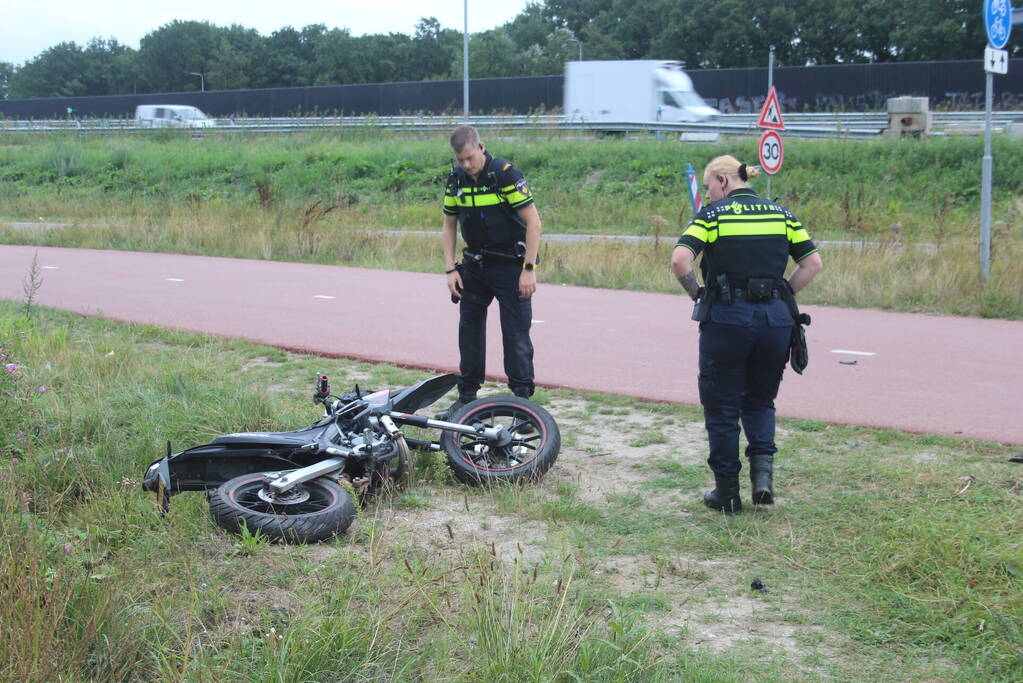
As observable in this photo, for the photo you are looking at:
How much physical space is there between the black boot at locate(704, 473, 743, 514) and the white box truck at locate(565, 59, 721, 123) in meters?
31.4

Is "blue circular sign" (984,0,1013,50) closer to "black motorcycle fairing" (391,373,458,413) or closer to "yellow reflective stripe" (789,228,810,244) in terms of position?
"yellow reflective stripe" (789,228,810,244)

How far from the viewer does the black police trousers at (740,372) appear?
16.7ft

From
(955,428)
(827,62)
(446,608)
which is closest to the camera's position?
(446,608)

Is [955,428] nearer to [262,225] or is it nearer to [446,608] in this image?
[446,608]

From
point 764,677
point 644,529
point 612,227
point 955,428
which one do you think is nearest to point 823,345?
point 955,428

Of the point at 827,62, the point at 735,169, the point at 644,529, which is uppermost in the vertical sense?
the point at 827,62

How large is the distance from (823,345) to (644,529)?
17.5 ft

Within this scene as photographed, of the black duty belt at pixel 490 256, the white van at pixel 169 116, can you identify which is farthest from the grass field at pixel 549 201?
the black duty belt at pixel 490 256

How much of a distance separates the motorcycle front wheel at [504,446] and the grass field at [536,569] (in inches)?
5.0

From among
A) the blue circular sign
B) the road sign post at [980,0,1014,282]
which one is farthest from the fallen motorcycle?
the blue circular sign

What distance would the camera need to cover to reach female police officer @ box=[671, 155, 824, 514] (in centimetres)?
507

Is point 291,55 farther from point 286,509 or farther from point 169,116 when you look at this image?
point 286,509

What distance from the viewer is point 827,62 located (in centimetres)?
6100

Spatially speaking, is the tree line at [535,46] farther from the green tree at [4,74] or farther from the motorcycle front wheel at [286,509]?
the motorcycle front wheel at [286,509]
